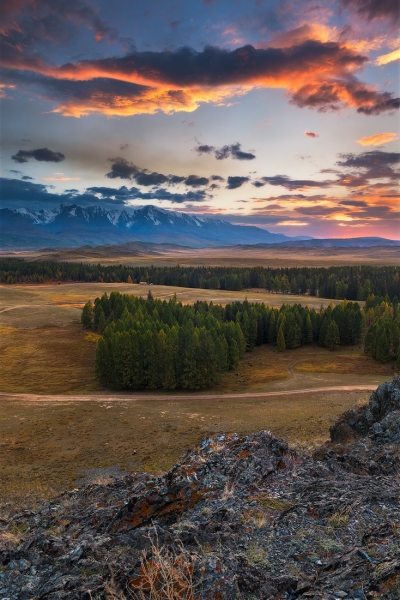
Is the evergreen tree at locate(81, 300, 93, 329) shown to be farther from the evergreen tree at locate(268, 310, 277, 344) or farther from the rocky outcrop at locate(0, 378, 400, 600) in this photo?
the rocky outcrop at locate(0, 378, 400, 600)

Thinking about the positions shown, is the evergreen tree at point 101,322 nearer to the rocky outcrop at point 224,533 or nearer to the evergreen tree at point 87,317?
the evergreen tree at point 87,317

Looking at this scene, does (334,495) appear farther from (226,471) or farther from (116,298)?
(116,298)

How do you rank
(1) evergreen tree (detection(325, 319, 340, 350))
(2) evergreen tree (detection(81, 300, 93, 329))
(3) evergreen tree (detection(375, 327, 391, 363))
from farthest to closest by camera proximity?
(2) evergreen tree (detection(81, 300, 93, 329)) → (1) evergreen tree (detection(325, 319, 340, 350)) → (3) evergreen tree (detection(375, 327, 391, 363))

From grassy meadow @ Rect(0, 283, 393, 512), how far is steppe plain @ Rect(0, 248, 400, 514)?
0.47 ft

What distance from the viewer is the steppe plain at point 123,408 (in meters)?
38.4

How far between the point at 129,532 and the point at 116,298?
4794 inches

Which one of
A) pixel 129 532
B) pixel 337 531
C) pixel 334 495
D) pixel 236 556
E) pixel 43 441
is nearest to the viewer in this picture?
pixel 236 556

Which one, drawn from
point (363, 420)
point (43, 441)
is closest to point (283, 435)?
point (363, 420)

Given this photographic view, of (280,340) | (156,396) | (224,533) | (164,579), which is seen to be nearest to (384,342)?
(280,340)

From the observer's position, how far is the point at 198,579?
370 inches

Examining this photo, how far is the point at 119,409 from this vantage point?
57094 millimetres

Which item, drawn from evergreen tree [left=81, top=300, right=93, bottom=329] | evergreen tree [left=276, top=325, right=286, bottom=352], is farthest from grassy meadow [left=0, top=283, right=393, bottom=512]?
evergreen tree [left=81, top=300, right=93, bottom=329]

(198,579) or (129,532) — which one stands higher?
(198,579)

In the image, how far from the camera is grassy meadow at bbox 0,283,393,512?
1526 inches
